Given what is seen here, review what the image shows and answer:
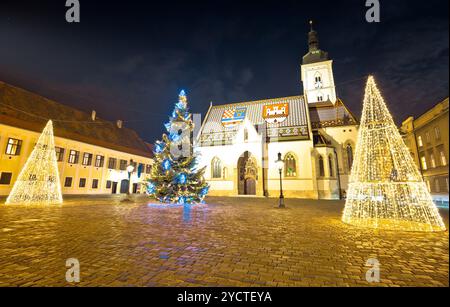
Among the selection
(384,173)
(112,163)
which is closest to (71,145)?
(112,163)

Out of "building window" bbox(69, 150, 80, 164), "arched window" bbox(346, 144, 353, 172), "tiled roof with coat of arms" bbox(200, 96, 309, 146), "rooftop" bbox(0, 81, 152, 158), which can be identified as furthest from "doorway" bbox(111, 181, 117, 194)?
"arched window" bbox(346, 144, 353, 172)

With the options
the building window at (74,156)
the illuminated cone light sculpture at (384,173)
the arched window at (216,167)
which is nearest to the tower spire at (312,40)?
the arched window at (216,167)

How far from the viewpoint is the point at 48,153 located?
539 inches

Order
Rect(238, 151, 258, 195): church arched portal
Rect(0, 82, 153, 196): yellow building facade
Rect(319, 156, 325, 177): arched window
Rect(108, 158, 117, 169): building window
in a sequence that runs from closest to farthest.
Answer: Rect(0, 82, 153, 196): yellow building facade < Rect(319, 156, 325, 177): arched window < Rect(238, 151, 258, 195): church arched portal < Rect(108, 158, 117, 169): building window

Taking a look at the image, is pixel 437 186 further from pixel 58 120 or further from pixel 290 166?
pixel 58 120

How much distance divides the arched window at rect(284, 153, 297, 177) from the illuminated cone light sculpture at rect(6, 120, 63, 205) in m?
22.6

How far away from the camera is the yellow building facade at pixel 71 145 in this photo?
66.0ft

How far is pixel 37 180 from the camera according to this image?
43.9 ft

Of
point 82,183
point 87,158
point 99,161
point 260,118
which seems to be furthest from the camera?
point 260,118

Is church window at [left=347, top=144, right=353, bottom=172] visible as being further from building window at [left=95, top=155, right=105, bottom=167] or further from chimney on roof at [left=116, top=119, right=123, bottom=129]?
chimney on roof at [left=116, top=119, right=123, bottom=129]

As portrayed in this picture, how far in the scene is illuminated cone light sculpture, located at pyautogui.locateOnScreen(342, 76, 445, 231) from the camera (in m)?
7.34

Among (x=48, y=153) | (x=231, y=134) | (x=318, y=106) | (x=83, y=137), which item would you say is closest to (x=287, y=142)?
(x=231, y=134)

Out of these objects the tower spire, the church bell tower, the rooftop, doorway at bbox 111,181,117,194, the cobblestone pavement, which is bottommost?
the cobblestone pavement

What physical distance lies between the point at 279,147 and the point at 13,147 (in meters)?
29.9
